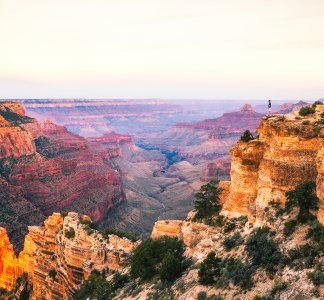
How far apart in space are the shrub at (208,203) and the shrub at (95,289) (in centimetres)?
998

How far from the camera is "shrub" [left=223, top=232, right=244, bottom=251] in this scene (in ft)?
85.8

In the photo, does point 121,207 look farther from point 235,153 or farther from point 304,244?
point 304,244

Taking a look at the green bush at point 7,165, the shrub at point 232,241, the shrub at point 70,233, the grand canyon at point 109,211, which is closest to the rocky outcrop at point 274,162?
the grand canyon at point 109,211

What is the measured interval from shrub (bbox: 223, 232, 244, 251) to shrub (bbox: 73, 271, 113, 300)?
494 inches

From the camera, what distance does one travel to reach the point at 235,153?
29672 mm

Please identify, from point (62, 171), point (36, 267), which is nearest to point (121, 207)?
point (62, 171)

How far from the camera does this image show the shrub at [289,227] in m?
22.8

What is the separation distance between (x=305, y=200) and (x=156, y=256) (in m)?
15.1

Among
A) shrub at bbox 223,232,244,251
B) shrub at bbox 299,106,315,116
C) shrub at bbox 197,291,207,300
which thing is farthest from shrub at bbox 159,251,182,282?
shrub at bbox 299,106,315,116

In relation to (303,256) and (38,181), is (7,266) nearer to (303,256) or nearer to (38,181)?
(38,181)

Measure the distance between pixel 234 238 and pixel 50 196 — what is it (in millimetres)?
62703

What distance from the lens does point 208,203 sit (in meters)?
33.5

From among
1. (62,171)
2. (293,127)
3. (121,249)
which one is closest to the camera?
(293,127)

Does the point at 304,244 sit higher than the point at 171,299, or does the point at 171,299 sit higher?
the point at 304,244
